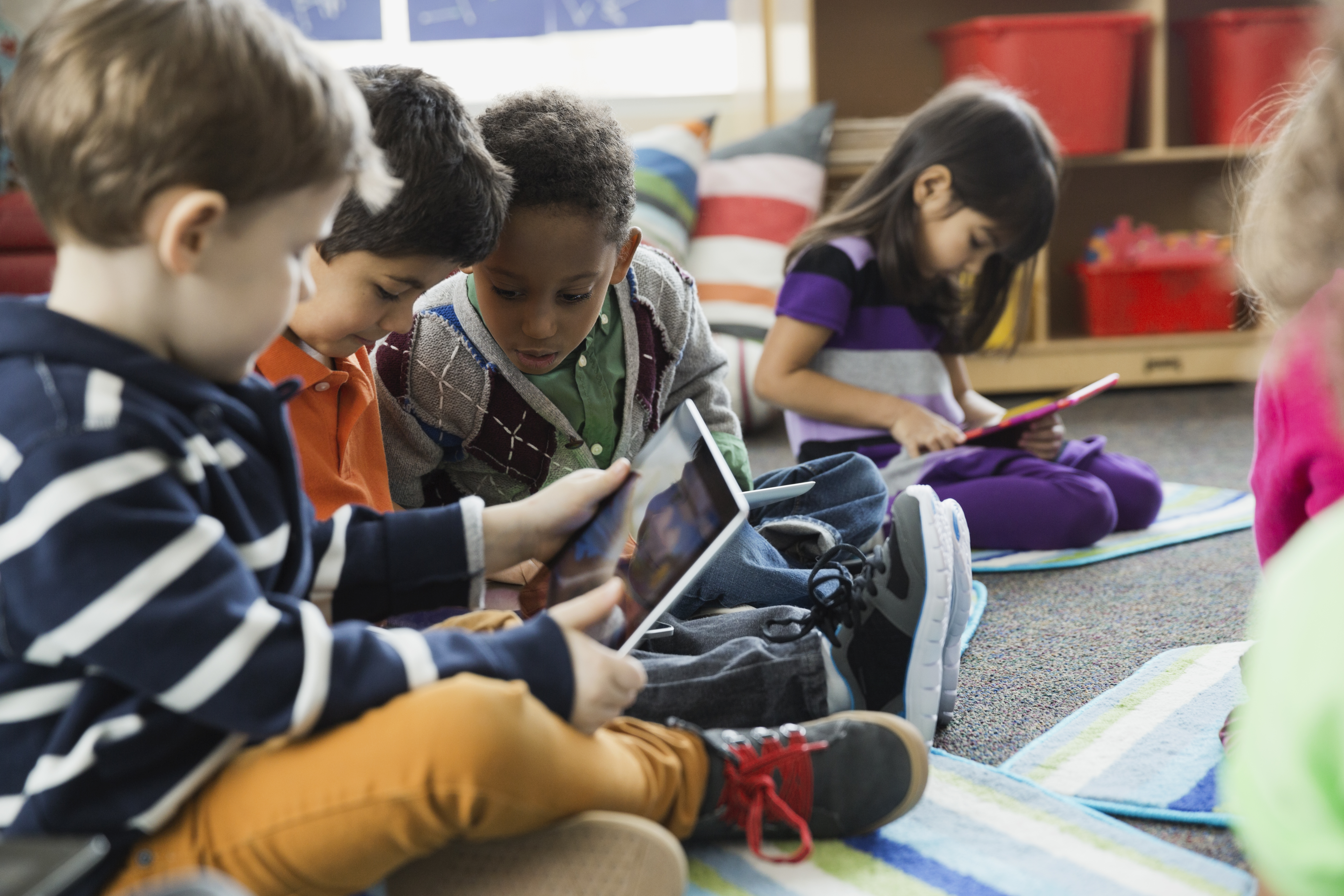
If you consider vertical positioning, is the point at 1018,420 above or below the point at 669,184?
below

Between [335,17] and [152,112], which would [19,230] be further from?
[152,112]

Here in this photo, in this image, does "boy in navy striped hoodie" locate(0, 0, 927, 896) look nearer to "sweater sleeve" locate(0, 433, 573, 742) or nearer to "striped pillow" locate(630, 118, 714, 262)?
"sweater sleeve" locate(0, 433, 573, 742)

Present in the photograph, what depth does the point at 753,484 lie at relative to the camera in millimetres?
1170

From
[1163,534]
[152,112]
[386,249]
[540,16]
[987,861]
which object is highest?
[540,16]

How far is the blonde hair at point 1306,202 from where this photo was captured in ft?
1.75

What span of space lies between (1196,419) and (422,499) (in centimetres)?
148

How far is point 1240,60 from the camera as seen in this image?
219 cm

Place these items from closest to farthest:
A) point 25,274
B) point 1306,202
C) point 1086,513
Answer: point 1306,202, point 1086,513, point 25,274

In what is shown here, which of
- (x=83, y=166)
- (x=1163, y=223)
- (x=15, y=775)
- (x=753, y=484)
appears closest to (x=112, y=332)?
(x=83, y=166)

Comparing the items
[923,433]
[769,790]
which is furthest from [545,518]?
[923,433]

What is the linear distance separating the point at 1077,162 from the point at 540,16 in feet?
3.72

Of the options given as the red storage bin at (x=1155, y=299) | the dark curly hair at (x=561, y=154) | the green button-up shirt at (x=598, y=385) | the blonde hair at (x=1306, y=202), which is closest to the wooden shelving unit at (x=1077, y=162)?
the red storage bin at (x=1155, y=299)

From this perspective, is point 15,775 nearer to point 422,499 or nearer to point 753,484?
point 422,499

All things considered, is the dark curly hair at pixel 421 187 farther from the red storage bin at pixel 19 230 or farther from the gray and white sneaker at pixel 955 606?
the red storage bin at pixel 19 230
